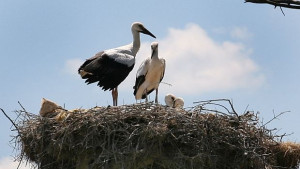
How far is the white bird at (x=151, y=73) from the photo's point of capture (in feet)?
39.0

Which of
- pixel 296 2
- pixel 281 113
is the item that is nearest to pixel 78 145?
pixel 281 113

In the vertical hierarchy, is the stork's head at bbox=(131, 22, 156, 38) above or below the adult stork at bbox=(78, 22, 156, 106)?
above

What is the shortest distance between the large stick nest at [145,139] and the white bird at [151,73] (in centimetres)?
302

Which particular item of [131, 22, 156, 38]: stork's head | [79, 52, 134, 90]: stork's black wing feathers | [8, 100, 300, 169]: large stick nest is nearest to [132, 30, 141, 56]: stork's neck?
[131, 22, 156, 38]: stork's head

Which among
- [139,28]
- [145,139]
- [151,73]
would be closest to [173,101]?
[151,73]

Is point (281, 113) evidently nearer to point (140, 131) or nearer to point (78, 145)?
point (140, 131)

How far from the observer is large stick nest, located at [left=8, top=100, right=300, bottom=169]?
27.6 feet

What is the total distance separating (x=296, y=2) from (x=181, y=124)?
3.20 meters

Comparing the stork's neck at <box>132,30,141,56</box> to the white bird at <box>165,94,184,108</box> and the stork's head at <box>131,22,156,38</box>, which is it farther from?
the white bird at <box>165,94,184,108</box>

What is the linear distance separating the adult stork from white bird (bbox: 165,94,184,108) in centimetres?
109

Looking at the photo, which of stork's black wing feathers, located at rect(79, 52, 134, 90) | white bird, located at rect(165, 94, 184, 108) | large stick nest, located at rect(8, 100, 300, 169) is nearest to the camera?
large stick nest, located at rect(8, 100, 300, 169)

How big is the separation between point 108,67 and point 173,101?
60.7 inches

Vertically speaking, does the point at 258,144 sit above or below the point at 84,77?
below

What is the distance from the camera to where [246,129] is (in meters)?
→ 8.89
